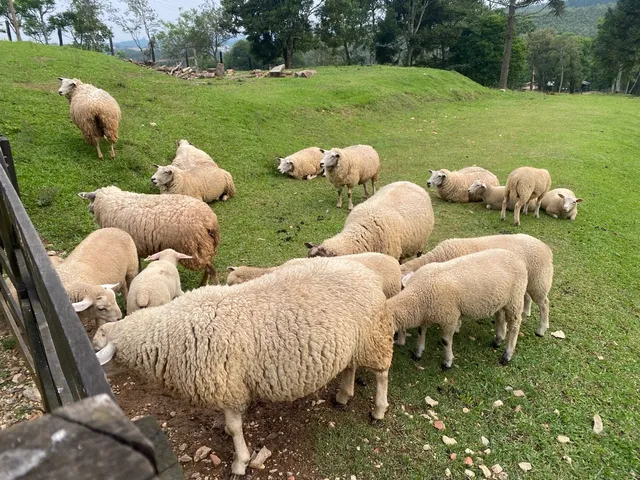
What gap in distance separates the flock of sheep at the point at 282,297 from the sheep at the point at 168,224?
0.06 feet

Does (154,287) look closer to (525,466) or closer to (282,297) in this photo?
(282,297)

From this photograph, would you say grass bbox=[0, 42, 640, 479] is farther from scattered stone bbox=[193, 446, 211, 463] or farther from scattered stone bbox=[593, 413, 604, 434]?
scattered stone bbox=[193, 446, 211, 463]

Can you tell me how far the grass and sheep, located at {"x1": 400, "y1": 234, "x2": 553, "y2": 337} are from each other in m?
0.41

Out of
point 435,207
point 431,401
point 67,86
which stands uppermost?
point 67,86

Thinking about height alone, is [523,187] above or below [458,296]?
above

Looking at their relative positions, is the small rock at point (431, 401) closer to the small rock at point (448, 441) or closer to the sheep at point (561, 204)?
the small rock at point (448, 441)

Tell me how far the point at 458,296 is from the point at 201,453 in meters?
3.18

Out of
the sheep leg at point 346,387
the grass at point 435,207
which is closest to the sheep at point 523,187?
the grass at point 435,207

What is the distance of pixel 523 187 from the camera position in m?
9.19

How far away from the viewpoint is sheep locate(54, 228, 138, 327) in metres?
4.49

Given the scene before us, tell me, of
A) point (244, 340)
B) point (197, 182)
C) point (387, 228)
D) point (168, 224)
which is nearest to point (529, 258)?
point (387, 228)

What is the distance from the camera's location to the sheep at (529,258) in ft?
17.8

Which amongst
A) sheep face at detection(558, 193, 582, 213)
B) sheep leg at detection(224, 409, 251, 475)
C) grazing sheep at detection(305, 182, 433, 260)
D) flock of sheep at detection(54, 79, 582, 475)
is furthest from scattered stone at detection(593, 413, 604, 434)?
sheep face at detection(558, 193, 582, 213)

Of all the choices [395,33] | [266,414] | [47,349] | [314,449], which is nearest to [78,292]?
[266,414]
